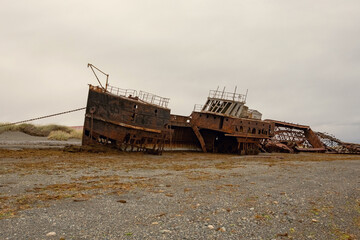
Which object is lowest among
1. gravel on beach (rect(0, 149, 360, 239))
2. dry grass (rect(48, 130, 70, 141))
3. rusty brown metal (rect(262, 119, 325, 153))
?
gravel on beach (rect(0, 149, 360, 239))

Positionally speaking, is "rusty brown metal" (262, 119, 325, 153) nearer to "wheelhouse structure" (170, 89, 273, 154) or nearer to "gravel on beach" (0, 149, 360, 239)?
"wheelhouse structure" (170, 89, 273, 154)

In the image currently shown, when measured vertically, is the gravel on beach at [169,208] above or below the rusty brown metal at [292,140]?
below

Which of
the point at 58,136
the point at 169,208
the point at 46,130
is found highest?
the point at 46,130

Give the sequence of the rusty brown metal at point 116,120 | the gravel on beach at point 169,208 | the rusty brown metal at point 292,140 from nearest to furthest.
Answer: the gravel on beach at point 169,208
the rusty brown metal at point 116,120
the rusty brown metal at point 292,140

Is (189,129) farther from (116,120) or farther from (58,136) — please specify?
(58,136)

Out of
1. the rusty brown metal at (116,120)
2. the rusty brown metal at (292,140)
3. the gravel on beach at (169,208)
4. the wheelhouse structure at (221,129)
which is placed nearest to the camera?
the gravel on beach at (169,208)

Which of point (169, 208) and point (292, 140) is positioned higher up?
point (292, 140)

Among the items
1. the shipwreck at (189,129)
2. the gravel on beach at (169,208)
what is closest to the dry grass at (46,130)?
the shipwreck at (189,129)

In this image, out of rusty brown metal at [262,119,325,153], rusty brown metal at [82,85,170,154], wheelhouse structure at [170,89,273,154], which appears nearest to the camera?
rusty brown metal at [82,85,170,154]

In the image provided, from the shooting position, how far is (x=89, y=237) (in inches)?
137

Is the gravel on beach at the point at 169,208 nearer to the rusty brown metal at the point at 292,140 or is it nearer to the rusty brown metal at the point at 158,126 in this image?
the rusty brown metal at the point at 158,126

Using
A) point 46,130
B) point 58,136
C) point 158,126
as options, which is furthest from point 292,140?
point 46,130

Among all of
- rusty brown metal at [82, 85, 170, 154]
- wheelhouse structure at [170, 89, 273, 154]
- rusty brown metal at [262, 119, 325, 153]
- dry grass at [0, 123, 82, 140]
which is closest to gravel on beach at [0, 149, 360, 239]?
rusty brown metal at [82, 85, 170, 154]

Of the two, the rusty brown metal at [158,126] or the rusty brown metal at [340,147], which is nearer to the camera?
the rusty brown metal at [158,126]
